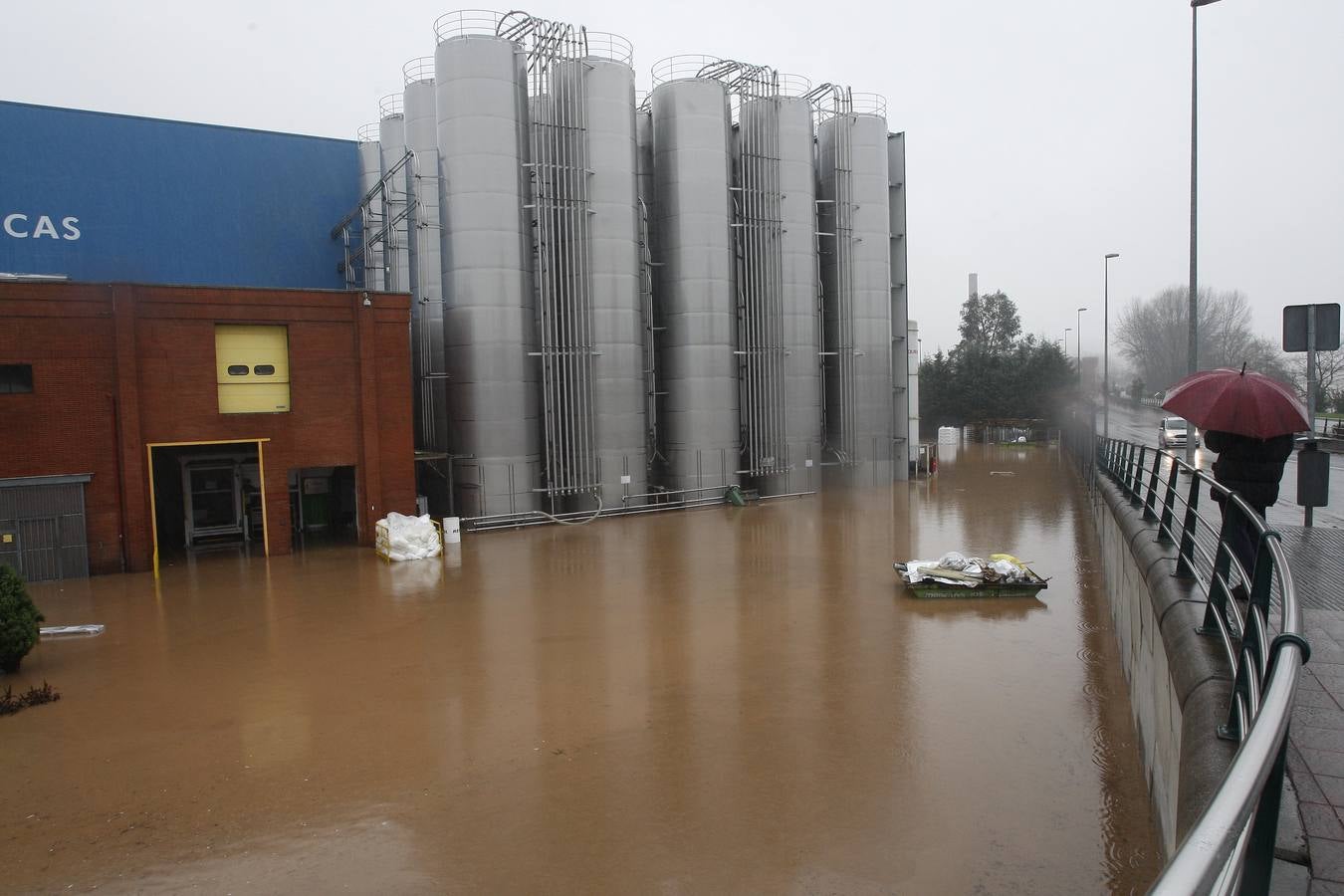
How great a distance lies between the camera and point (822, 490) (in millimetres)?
34469

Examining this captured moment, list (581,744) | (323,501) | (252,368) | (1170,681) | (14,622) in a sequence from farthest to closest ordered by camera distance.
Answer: (323,501)
(252,368)
(14,622)
(581,744)
(1170,681)

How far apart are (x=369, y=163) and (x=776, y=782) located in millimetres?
32214

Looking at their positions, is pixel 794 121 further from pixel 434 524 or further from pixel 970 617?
pixel 970 617

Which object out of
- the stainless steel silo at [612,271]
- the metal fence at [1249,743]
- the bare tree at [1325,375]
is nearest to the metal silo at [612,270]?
the stainless steel silo at [612,271]

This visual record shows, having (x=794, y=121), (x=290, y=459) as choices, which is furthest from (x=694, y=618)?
(x=794, y=121)

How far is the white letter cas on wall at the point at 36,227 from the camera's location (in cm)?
2816

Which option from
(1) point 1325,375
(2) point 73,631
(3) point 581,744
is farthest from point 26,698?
(1) point 1325,375

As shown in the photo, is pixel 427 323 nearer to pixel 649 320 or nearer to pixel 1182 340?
pixel 649 320

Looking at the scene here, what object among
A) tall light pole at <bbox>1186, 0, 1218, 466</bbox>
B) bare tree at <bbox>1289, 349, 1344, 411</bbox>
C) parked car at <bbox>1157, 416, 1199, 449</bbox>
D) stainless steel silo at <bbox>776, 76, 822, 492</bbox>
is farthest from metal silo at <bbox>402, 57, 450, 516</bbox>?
bare tree at <bbox>1289, 349, 1344, 411</bbox>

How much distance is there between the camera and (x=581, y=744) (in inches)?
355

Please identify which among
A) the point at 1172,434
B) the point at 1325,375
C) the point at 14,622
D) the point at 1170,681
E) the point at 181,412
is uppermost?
the point at 1325,375

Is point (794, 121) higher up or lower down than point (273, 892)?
higher up

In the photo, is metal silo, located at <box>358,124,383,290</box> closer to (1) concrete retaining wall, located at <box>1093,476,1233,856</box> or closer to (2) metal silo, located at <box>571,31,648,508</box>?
(2) metal silo, located at <box>571,31,648,508</box>

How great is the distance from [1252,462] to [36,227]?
32.3 m
